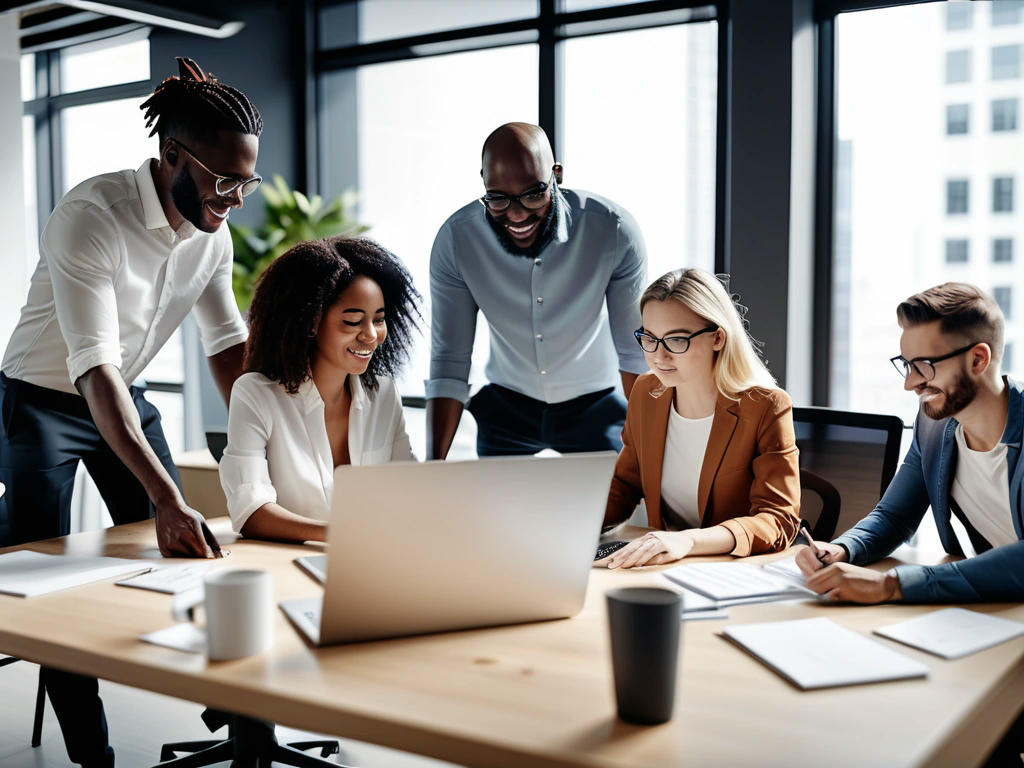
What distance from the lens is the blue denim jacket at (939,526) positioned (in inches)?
56.5

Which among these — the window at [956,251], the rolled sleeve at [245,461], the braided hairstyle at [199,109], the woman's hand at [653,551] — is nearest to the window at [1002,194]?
the window at [956,251]

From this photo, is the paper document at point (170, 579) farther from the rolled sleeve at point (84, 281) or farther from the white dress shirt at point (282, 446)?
the rolled sleeve at point (84, 281)

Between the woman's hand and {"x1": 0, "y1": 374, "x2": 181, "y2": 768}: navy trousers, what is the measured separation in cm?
124

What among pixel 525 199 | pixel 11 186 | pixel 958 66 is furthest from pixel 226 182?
pixel 11 186

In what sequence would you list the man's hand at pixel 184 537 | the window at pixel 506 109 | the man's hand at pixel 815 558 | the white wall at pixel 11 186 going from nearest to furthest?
the man's hand at pixel 815 558
the man's hand at pixel 184 537
the window at pixel 506 109
the white wall at pixel 11 186

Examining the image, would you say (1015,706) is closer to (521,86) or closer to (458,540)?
(458,540)

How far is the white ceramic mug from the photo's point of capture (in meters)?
1.16

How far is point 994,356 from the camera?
1.78m

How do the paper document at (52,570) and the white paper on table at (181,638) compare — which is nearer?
the white paper on table at (181,638)

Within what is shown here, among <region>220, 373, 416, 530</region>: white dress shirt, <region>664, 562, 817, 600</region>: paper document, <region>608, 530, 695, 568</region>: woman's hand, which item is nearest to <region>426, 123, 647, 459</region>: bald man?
<region>220, 373, 416, 530</region>: white dress shirt

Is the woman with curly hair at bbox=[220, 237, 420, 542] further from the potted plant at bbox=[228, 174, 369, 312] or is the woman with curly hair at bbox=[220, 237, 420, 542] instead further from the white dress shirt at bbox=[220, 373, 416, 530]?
the potted plant at bbox=[228, 174, 369, 312]

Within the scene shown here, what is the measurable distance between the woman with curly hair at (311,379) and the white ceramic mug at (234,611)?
711 mm

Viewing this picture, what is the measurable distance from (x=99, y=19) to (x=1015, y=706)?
208 inches

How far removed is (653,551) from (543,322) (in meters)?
1.23
